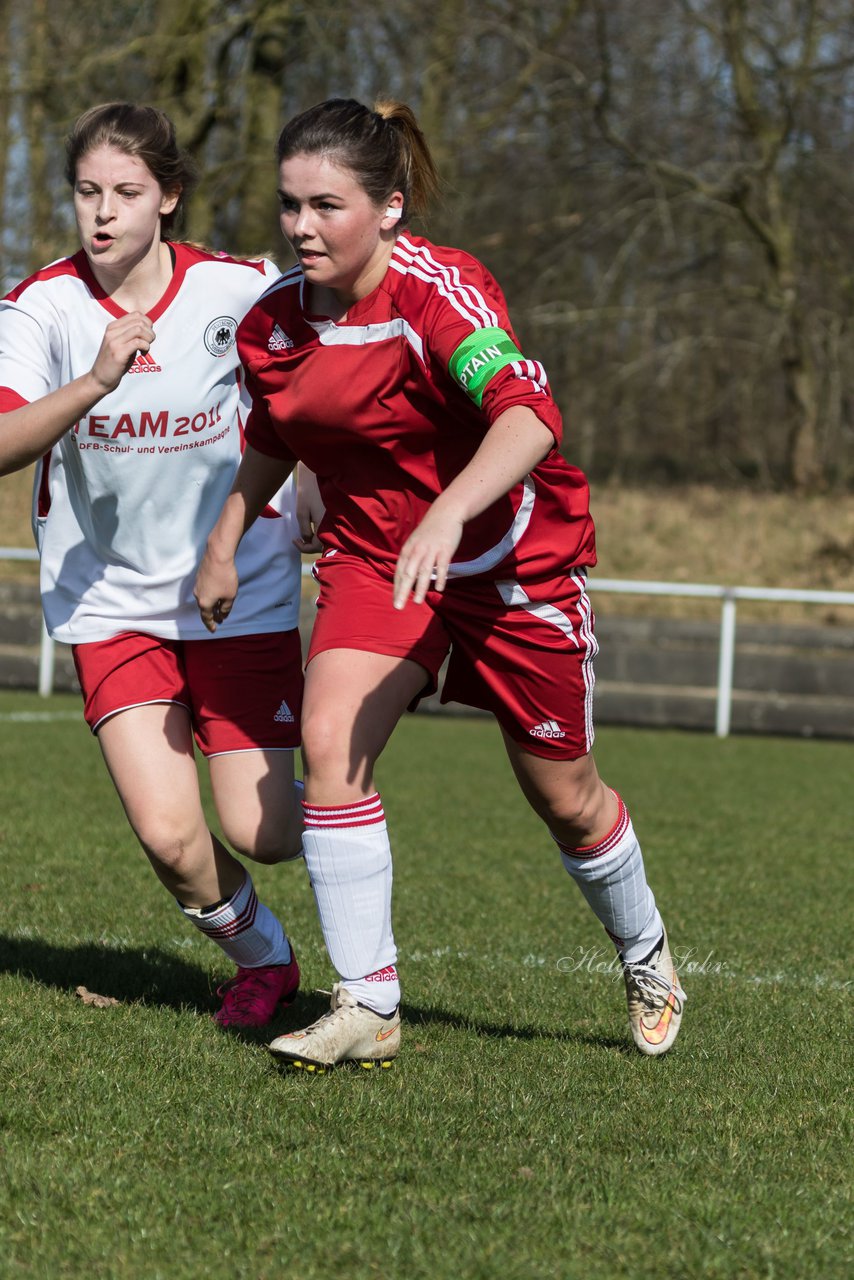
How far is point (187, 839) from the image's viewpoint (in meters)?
3.79

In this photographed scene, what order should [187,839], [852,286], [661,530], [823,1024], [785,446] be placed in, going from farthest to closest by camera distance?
1. [785,446]
2. [852,286]
3. [661,530]
4. [823,1024]
5. [187,839]

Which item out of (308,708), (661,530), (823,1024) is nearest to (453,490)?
(308,708)

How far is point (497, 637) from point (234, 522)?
0.67 m

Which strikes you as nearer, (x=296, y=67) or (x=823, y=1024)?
(x=823, y=1024)

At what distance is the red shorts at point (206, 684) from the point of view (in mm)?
3824

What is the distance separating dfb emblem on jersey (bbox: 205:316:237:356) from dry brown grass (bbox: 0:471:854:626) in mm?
13180

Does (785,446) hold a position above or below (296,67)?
below

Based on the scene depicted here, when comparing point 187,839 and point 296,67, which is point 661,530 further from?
point 187,839

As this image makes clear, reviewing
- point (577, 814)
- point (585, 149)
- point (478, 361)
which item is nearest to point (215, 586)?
point (478, 361)

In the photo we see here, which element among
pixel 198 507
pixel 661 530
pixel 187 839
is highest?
pixel 198 507

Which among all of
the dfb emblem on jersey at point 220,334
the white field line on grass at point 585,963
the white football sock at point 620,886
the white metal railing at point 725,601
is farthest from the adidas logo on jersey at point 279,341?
the white metal railing at point 725,601

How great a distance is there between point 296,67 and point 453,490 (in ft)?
58.1

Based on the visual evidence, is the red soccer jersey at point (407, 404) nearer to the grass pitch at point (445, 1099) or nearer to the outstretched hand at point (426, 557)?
the outstretched hand at point (426, 557)

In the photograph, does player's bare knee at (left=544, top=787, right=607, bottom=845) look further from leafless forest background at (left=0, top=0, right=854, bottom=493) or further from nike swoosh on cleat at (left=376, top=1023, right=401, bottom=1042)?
leafless forest background at (left=0, top=0, right=854, bottom=493)
